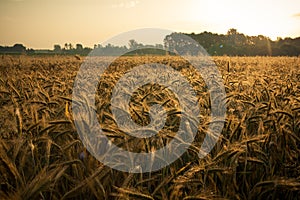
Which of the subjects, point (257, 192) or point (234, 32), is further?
point (234, 32)

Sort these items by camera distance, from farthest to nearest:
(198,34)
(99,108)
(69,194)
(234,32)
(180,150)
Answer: (234,32) → (198,34) → (99,108) → (180,150) → (69,194)

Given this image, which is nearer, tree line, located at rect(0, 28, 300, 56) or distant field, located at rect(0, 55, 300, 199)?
distant field, located at rect(0, 55, 300, 199)

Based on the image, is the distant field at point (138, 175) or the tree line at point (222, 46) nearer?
the distant field at point (138, 175)

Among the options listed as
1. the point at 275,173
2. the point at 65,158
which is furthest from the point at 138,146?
the point at 275,173

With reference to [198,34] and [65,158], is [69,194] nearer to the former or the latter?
[65,158]

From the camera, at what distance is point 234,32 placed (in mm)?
78875

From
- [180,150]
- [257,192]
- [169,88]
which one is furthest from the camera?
[169,88]

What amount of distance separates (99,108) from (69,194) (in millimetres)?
1913

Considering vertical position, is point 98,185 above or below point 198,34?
below

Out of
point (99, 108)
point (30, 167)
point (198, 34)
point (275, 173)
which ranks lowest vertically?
point (275, 173)

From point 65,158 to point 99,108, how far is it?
1.29 metres

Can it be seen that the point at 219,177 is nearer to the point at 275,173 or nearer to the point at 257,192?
the point at 257,192

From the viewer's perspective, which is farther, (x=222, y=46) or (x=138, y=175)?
(x=222, y=46)

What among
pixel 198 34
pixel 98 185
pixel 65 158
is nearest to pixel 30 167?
pixel 65 158
